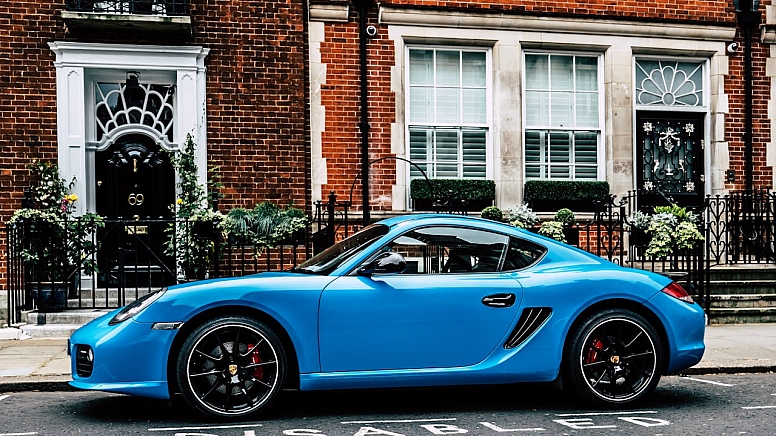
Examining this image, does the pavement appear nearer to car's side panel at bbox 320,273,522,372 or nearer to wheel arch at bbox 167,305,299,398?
wheel arch at bbox 167,305,299,398

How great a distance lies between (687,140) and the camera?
50.0ft

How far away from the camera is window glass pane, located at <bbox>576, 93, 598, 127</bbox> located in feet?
48.5

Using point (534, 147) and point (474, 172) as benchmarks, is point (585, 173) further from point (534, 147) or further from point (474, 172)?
point (474, 172)

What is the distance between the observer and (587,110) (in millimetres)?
14820

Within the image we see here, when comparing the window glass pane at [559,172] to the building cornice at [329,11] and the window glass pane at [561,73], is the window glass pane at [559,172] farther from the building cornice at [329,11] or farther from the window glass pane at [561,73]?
the building cornice at [329,11]

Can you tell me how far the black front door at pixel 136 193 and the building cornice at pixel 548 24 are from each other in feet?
12.8

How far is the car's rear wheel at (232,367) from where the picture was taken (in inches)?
243

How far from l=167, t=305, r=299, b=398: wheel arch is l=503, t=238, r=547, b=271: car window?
5.51 ft

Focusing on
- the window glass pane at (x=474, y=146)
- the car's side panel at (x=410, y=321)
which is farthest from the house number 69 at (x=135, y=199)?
the car's side panel at (x=410, y=321)

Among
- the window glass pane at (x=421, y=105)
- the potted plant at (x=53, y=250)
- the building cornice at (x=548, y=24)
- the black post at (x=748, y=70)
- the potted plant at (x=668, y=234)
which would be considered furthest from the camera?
the black post at (x=748, y=70)

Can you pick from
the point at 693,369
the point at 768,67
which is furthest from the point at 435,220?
the point at 768,67

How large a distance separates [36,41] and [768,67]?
36.8 ft

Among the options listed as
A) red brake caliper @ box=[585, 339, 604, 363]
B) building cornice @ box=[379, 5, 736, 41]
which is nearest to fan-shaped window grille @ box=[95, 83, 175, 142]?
building cornice @ box=[379, 5, 736, 41]

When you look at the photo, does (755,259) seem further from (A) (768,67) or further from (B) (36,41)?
(B) (36,41)
